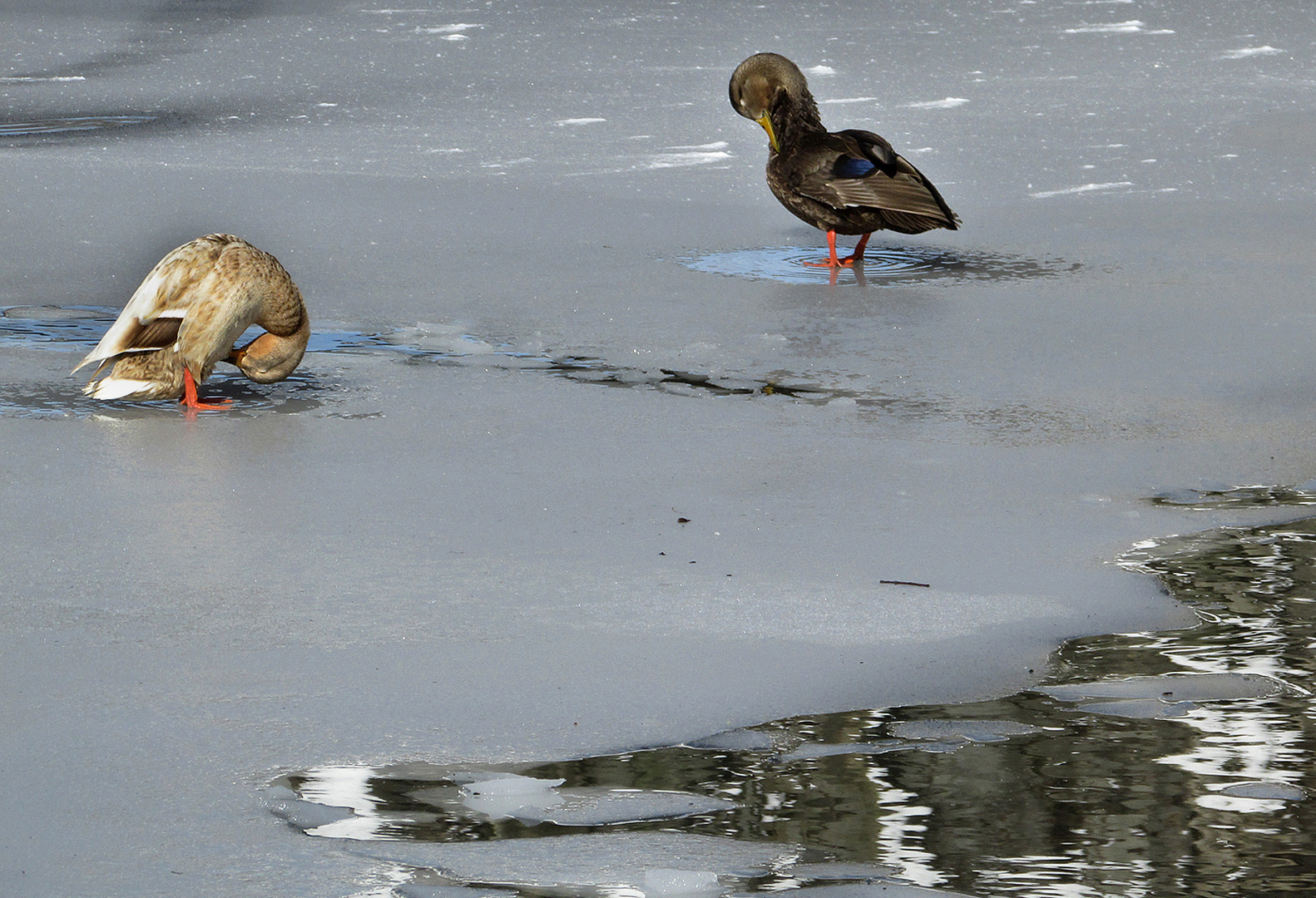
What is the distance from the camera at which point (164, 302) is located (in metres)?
5.57

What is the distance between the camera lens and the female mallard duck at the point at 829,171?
8.26 metres

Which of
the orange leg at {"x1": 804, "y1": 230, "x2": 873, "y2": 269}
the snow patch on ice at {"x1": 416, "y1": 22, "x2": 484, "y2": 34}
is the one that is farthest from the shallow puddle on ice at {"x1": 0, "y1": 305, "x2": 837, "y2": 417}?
the snow patch on ice at {"x1": 416, "y1": 22, "x2": 484, "y2": 34}

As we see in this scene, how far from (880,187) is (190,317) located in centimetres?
370

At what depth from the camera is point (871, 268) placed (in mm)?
8422

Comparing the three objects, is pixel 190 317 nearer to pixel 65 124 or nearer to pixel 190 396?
pixel 190 396

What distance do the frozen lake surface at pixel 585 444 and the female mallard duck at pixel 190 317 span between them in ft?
0.34

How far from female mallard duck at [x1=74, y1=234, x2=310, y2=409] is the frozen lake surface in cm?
11

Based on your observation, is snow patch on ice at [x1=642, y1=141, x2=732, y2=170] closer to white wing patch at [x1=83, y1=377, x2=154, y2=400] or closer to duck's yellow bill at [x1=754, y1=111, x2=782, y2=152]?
duck's yellow bill at [x1=754, y1=111, x2=782, y2=152]

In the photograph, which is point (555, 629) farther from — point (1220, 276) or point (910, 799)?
point (1220, 276)

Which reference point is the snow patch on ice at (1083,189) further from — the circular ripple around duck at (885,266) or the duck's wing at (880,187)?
the duck's wing at (880,187)

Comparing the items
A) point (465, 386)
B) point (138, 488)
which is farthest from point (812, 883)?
point (465, 386)

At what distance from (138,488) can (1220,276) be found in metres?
4.96

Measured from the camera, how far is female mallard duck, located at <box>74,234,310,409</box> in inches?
219

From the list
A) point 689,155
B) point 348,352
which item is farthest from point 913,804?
point 689,155
